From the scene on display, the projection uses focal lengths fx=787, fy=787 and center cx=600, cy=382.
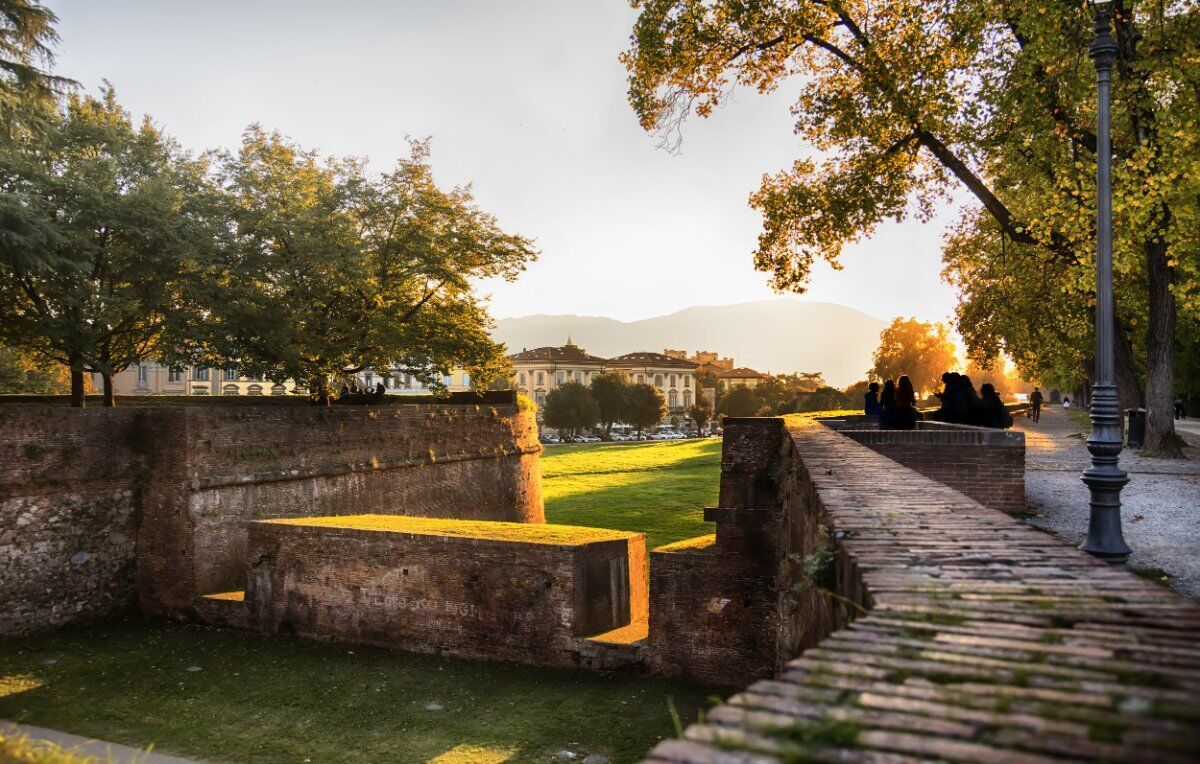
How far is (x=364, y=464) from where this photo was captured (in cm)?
2200

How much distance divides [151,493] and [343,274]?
6.91 meters

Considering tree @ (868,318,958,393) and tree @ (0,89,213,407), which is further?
tree @ (868,318,958,393)

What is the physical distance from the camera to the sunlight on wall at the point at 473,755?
10797mm

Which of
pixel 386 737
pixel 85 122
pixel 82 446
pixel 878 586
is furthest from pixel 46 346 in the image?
pixel 878 586

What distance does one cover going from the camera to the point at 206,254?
1912 cm

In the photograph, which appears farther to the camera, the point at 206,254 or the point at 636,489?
the point at 636,489

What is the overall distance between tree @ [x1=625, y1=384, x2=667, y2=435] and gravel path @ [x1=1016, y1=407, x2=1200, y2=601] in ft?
210

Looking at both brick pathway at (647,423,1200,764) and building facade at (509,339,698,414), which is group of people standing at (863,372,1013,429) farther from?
building facade at (509,339,698,414)

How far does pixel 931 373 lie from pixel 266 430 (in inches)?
3074

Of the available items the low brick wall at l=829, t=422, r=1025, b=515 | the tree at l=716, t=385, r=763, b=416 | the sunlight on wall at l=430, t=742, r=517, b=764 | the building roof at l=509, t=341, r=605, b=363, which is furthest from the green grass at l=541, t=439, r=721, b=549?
the building roof at l=509, t=341, r=605, b=363

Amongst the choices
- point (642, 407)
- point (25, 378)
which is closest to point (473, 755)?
point (25, 378)

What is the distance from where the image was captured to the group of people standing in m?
13.5

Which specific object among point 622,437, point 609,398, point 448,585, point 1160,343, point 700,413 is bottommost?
point 622,437

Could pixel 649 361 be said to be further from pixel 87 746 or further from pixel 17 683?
pixel 87 746
